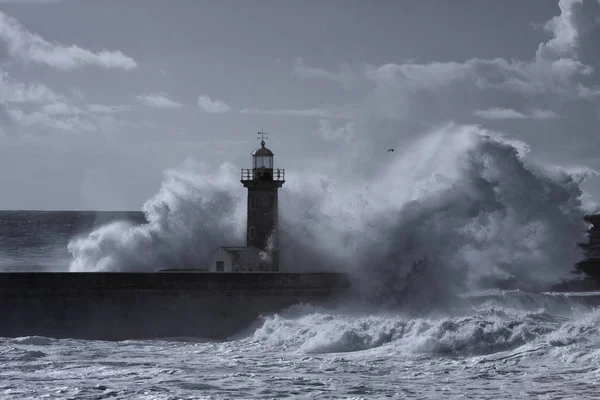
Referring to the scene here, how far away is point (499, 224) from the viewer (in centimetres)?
2209

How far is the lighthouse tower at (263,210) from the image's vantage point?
22.2 meters

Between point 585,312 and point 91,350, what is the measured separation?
1027 cm

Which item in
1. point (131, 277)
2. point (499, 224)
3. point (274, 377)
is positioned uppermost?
point (499, 224)

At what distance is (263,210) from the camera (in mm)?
22266

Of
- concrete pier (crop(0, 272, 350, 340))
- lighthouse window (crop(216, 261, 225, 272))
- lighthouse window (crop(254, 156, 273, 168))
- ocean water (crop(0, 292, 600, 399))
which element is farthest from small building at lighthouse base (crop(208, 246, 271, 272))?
ocean water (crop(0, 292, 600, 399))

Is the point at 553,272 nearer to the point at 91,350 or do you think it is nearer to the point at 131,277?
the point at 131,277

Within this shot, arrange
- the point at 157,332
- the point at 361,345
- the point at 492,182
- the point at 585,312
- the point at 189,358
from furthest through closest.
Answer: the point at 492,182 < the point at 585,312 < the point at 157,332 < the point at 361,345 < the point at 189,358

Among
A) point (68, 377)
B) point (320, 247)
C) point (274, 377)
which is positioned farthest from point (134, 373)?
point (320, 247)

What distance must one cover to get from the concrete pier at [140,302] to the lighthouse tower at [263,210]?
3134mm

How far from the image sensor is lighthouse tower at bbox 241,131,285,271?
2219 centimetres

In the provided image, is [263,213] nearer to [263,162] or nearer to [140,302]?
[263,162]

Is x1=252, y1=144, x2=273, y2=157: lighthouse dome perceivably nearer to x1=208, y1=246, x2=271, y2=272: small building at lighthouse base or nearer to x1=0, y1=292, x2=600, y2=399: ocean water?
x1=208, y1=246, x2=271, y2=272: small building at lighthouse base

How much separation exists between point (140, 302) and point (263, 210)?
181 inches

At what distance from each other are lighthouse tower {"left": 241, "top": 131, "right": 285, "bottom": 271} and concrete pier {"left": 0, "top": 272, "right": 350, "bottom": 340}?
3.13 m
